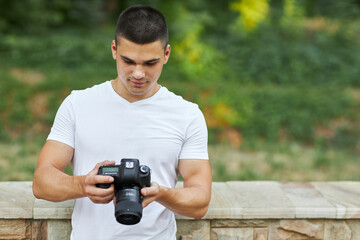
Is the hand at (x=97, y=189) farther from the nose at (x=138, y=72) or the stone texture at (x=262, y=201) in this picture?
the stone texture at (x=262, y=201)

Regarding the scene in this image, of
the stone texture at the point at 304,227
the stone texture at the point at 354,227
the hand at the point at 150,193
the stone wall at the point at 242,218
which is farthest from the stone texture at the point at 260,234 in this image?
the hand at the point at 150,193

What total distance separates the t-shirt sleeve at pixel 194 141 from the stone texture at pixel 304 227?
909mm

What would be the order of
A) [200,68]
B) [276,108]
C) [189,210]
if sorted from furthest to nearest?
1. [200,68]
2. [276,108]
3. [189,210]

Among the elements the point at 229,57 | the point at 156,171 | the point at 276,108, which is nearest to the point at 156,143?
the point at 156,171

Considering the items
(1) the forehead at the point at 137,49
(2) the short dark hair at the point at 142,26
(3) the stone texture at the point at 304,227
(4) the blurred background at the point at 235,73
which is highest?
(4) the blurred background at the point at 235,73

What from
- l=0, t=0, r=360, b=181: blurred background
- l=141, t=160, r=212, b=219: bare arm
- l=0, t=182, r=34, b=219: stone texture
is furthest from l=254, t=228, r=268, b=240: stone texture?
l=0, t=0, r=360, b=181: blurred background

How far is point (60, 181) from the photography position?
2.15 m

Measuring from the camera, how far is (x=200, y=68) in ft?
34.7

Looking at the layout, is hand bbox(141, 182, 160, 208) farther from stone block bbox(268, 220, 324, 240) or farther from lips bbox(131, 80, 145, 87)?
stone block bbox(268, 220, 324, 240)

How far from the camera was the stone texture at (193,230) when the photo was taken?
2836mm

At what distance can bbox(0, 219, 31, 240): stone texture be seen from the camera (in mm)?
2756

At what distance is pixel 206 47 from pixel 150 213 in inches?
359

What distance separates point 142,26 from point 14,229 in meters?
1.50

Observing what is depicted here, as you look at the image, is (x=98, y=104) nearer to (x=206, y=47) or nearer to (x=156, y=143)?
(x=156, y=143)
